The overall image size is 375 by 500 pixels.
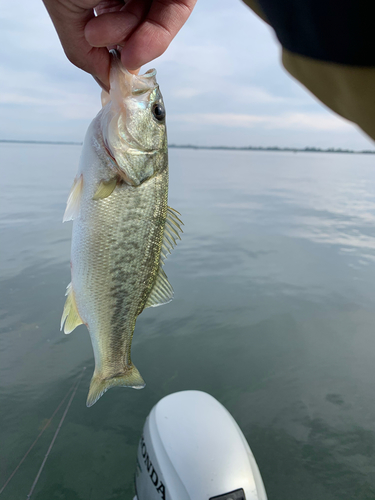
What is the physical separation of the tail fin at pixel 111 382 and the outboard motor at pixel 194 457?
3.02 ft

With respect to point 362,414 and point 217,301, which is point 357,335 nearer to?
point 362,414

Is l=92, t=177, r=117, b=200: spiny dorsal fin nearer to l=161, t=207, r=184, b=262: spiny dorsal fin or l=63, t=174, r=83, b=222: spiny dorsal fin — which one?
l=63, t=174, r=83, b=222: spiny dorsal fin

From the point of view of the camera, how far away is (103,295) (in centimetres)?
201

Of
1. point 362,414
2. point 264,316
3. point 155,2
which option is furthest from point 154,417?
point 264,316

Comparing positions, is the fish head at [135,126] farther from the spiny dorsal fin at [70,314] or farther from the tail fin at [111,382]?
the tail fin at [111,382]

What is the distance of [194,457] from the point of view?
262cm

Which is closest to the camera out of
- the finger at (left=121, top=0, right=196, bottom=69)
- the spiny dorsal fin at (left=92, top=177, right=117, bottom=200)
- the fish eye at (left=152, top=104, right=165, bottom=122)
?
the finger at (left=121, top=0, right=196, bottom=69)

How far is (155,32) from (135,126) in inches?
19.3

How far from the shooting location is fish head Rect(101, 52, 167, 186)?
1.88m

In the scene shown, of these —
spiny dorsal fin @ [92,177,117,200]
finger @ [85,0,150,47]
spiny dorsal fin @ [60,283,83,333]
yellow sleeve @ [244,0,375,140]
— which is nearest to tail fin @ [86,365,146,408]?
spiny dorsal fin @ [60,283,83,333]

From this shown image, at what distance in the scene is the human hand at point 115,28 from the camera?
1.47 metres

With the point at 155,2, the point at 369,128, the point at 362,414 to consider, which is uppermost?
the point at 155,2

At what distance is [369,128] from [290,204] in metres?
18.9

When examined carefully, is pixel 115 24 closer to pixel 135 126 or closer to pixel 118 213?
pixel 135 126
